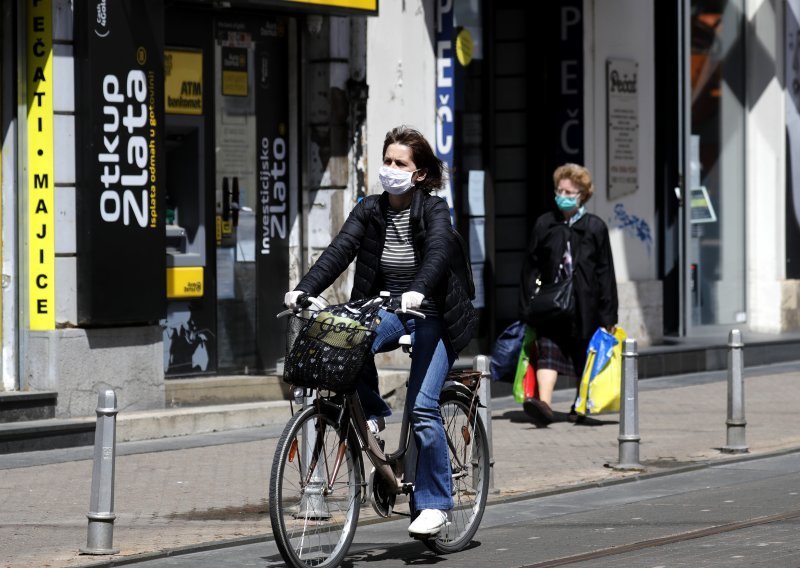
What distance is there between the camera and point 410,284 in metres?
6.93

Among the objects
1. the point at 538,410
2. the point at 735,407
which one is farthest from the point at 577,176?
the point at 735,407

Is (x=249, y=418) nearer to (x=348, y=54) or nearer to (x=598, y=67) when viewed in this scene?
(x=348, y=54)

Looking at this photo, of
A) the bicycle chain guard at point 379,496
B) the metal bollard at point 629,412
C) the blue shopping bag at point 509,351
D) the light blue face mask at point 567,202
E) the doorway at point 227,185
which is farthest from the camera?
the doorway at point 227,185

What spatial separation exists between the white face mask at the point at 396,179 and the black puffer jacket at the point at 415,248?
0.10 m

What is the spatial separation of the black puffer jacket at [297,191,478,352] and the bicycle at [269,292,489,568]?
23 centimetres

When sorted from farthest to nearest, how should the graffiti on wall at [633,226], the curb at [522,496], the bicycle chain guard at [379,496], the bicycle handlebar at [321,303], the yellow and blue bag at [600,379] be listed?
the graffiti on wall at [633,226]
the yellow and blue bag at [600,379]
the curb at [522,496]
the bicycle chain guard at [379,496]
the bicycle handlebar at [321,303]

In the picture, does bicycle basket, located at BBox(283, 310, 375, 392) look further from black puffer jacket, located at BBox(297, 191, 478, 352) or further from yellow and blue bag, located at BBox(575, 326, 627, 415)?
yellow and blue bag, located at BBox(575, 326, 627, 415)

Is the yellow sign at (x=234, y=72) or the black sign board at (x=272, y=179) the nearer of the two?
the yellow sign at (x=234, y=72)

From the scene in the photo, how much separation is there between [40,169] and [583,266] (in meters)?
4.04

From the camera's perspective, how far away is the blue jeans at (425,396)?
7.00m

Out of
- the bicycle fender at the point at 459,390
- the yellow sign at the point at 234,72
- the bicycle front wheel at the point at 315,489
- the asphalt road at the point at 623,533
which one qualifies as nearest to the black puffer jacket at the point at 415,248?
the bicycle fender at the point at 459,390

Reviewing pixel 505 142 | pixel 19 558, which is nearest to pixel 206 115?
pixel 505 142

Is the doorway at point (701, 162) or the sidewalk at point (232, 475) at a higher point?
the doorway at point (701, 162)

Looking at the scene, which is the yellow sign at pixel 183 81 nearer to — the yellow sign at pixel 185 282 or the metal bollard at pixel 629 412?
the yellow sign at pixel 185 282
